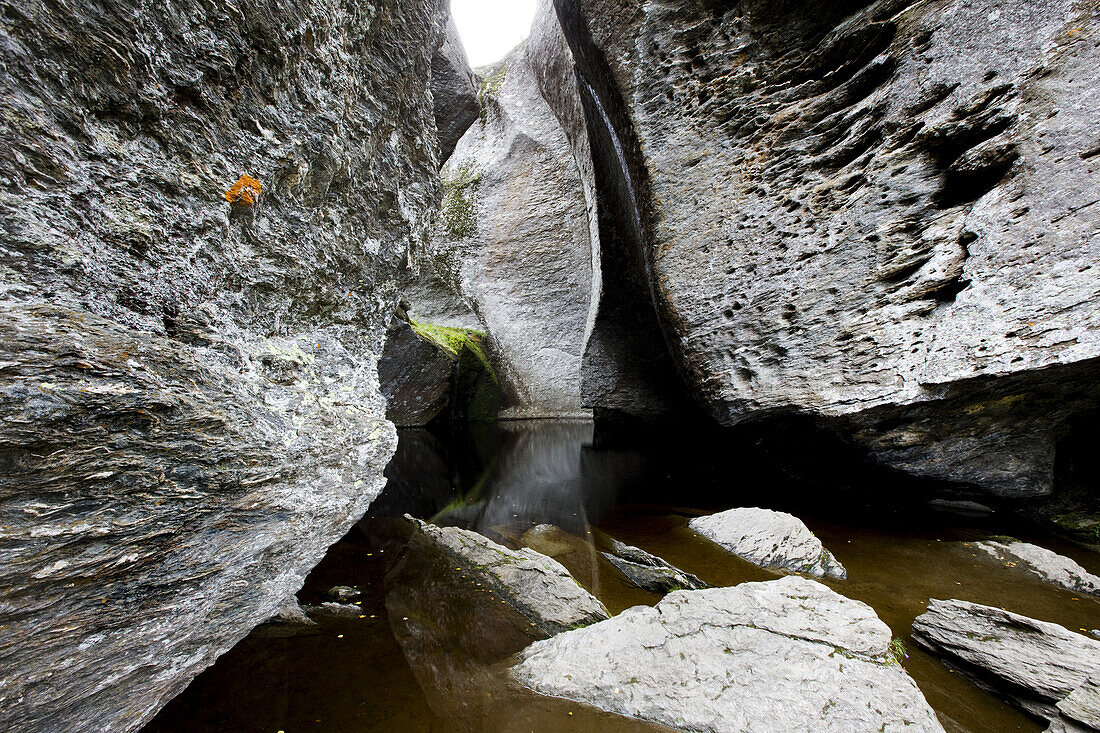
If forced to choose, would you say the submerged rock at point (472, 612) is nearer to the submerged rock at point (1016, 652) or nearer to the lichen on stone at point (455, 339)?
the submerged rock at point (1016, 652)

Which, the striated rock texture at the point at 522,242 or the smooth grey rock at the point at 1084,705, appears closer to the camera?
the smooth grey rock at the point at 1084,705

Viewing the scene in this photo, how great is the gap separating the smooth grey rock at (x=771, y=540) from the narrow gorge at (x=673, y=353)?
26 mm

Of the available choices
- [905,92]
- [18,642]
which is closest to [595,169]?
[905,92]

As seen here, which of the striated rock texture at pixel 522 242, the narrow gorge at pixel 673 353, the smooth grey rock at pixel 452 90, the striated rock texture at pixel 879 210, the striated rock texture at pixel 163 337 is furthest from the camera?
the striated rock texture at pixel 522 242

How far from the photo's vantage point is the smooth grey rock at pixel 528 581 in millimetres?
2453

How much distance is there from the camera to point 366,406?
2730 millimetres

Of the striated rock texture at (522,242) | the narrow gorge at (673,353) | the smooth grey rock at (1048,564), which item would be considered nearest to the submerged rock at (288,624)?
the narrow gorge at (673,353)

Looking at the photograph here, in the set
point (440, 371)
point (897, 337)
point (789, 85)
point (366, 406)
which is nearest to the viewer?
point (366, 406)

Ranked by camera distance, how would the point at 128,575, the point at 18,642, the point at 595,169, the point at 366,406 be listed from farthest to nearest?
the point at 595,169 → the point at 366,406 → the point at 128,575 → the point at 18,642

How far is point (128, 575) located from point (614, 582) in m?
2.48

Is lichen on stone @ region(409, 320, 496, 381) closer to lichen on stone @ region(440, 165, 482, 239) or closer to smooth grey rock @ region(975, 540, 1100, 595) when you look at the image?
lichen on stone @ region(440, 165, 482, 239)

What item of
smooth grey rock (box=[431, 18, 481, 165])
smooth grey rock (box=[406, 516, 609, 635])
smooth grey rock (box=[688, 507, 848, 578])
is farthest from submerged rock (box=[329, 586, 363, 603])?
smooth grey rock (box=[431, 18, 481, 165])

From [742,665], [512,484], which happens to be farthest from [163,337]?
[512,484]

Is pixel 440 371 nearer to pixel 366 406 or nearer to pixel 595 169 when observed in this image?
pixel 595 169
